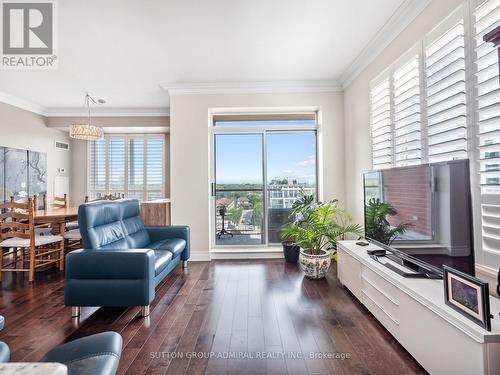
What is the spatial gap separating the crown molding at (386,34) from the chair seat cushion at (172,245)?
334 centimetres

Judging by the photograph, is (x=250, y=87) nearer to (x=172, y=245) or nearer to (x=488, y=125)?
(x=172, y=245)

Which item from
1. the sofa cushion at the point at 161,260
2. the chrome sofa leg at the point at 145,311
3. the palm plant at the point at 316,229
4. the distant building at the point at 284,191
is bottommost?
the chrome sofa leg at the point at 145,311

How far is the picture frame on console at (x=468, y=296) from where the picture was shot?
114 cm

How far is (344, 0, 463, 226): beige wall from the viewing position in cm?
205

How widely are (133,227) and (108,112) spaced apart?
10.1 ft

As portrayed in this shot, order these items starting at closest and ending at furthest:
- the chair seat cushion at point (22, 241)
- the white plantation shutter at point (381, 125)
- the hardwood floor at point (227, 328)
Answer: the hardwood floor at point (227, 328) → the white plantation shutter at point (381, 125) → the chair seat cushion at point (22, 241)

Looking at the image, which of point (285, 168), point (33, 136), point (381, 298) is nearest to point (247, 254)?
point (285, 168)

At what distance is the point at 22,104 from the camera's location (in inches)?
172

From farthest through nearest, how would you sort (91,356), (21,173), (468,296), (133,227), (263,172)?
(21,173) < (263,172) < (133,227) < (468,296) < (91,356)

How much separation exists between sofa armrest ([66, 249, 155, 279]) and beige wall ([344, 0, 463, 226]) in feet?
8.92

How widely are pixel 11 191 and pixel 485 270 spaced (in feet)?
20.6

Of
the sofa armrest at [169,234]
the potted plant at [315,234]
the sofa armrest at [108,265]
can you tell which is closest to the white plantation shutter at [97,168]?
the sofa armrest at [169,234]

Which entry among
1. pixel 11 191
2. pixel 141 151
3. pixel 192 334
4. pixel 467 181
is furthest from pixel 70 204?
pixel 467 181

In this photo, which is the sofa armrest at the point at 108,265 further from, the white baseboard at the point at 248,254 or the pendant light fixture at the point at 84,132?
the pendant light fixture at the point at 84,132
